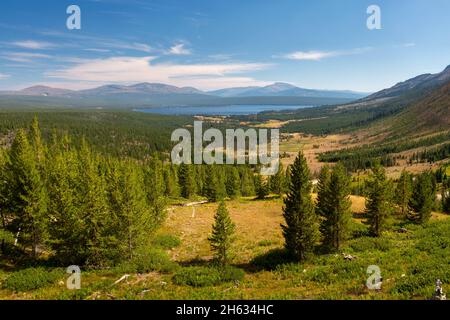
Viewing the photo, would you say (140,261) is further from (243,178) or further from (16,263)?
(243,178)

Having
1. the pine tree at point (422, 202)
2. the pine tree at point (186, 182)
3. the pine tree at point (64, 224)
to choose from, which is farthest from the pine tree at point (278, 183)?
the pine tree at point (64, 224)

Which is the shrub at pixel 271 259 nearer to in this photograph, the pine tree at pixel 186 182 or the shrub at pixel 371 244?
the shrub at pixel 371 244

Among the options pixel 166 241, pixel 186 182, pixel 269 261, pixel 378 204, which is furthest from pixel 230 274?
pixel 186 182

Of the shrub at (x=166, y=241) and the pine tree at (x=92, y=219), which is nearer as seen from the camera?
the pine tree at (x=92, y=219)

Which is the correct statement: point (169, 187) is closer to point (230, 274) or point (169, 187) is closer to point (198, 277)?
point (230, 274)

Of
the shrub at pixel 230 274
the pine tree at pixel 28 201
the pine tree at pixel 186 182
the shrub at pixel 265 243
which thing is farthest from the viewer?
the pine tree at pixel 186 182

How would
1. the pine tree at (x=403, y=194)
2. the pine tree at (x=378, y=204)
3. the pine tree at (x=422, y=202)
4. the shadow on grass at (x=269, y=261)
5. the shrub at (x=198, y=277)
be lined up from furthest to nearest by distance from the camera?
the pine tree at (x=403, y=194)
the pine tree at (x=422, y=202)
the pine tree at (x=378, y=204)
the shadow on grass at (x=269, y=261)
the shrub at (x=198, y=277)

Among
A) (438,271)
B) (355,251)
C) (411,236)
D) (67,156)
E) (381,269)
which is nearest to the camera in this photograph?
(438,271)

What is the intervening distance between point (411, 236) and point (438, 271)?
20.7m

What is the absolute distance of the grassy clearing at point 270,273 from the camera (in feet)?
78.3

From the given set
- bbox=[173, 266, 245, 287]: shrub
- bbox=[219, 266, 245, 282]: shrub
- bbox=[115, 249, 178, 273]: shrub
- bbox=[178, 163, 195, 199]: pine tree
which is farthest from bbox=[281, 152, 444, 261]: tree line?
bbox=[178, 163, 195, 199]: pine tree

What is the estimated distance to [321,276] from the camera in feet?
94.8

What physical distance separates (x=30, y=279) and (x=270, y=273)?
74.6 feet
